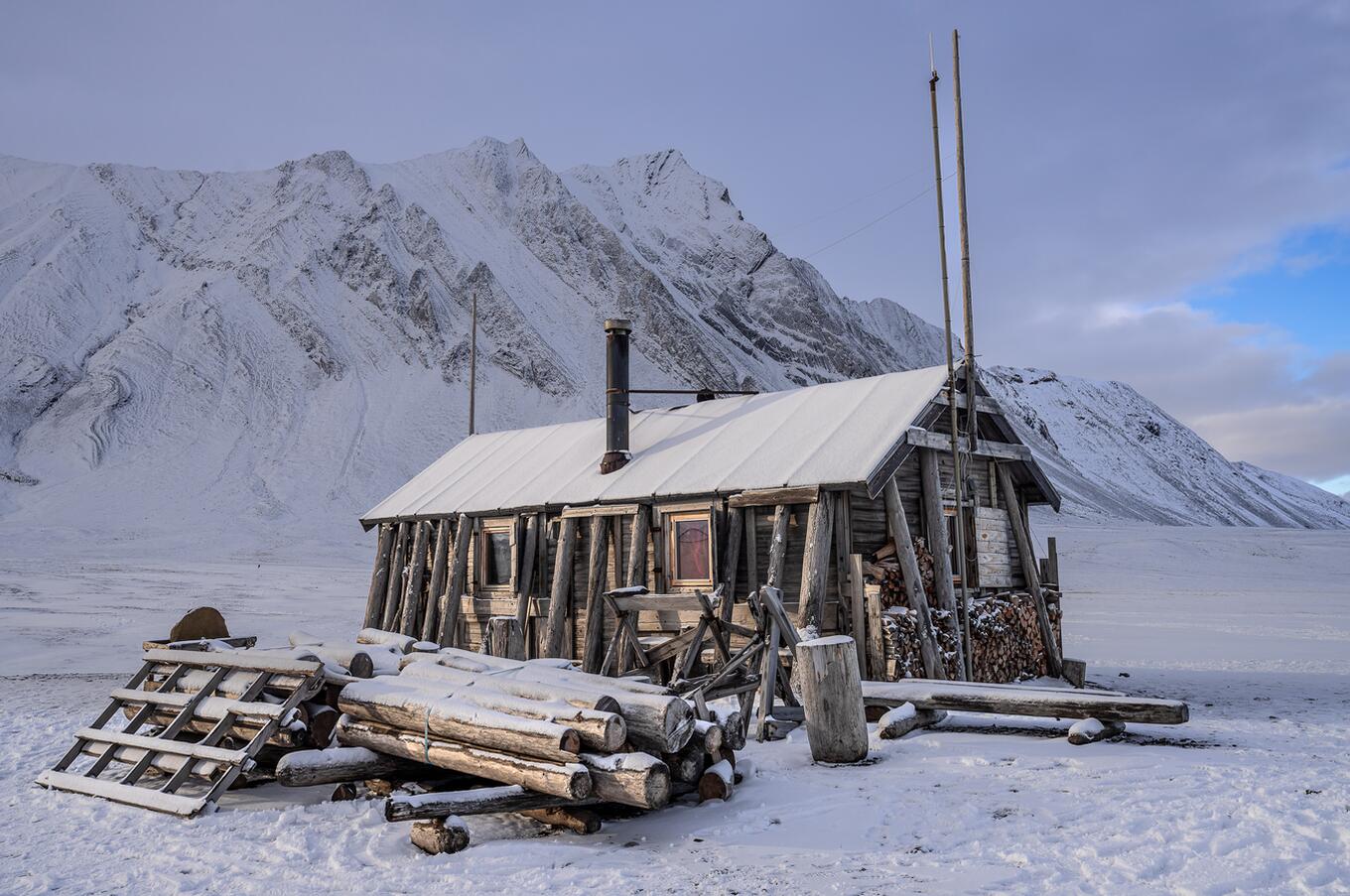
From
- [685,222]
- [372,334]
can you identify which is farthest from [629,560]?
[685,222]

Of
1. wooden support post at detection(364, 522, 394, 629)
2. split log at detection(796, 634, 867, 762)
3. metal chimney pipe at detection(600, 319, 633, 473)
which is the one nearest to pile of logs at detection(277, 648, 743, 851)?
split log at detection(796, 634, 867, 762)

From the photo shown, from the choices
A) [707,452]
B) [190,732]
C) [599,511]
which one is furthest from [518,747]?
[707,452]

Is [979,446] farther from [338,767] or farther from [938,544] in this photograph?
[338,767]

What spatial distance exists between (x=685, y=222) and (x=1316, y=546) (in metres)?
84.6

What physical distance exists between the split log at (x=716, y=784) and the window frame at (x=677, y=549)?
275 inches

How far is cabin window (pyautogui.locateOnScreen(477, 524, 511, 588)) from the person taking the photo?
19.0 metres

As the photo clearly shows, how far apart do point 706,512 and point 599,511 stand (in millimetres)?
2263

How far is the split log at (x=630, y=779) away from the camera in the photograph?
7379mm

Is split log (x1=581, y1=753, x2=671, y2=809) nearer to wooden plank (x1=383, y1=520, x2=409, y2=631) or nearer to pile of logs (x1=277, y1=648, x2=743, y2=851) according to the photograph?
pile of logs (x1=277, y1=648, x2=743, y2=851)

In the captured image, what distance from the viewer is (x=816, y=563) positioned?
13.9 metres

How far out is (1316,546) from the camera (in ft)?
184

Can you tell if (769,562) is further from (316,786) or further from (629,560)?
(316,786)

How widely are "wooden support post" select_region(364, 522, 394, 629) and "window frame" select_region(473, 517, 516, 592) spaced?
130 inches

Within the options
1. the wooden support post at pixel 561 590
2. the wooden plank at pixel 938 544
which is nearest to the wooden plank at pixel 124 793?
the wooden support post at pixel 561 590
